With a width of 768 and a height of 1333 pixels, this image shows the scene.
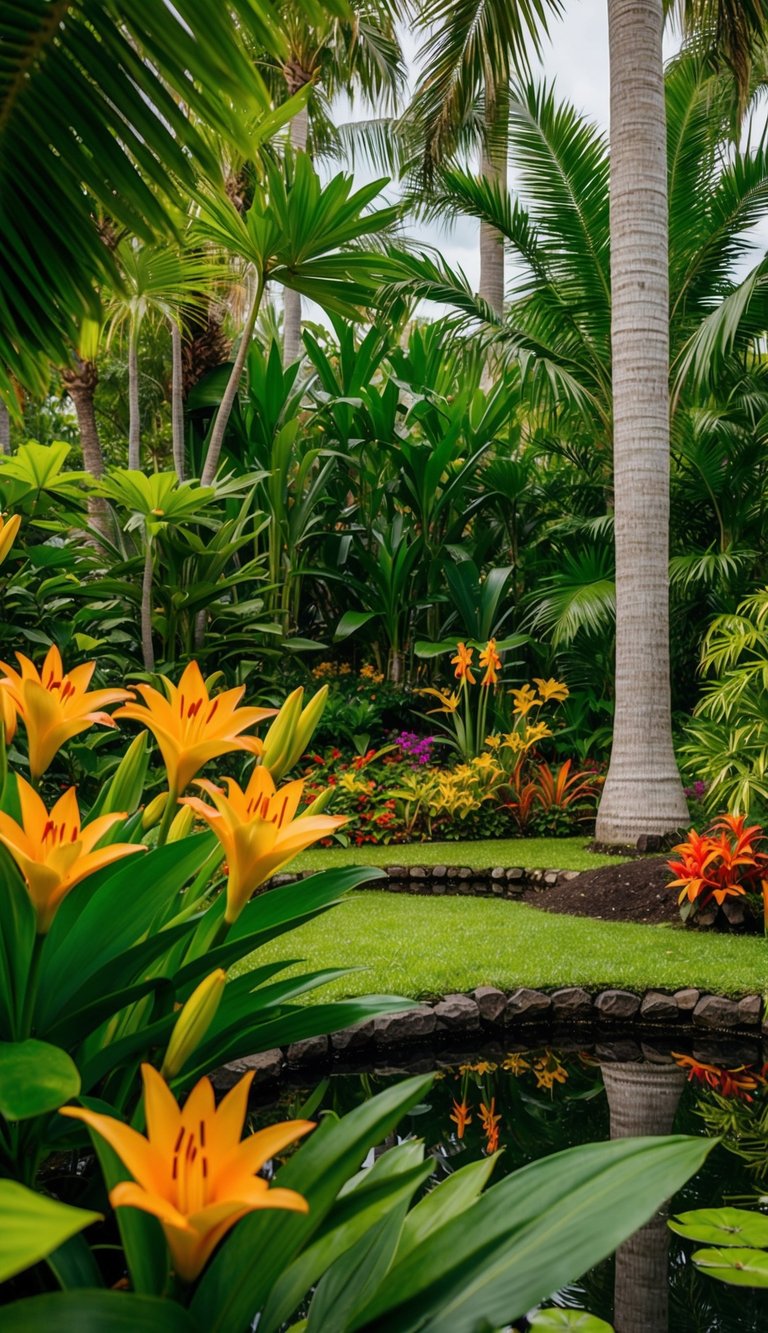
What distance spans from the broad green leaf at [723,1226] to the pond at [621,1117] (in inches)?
1.7

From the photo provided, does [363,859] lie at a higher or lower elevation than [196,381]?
lower

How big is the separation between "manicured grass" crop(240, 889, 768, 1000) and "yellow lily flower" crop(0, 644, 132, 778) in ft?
7.11

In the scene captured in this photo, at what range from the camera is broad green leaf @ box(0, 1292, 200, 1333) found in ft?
2.23

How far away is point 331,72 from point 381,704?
410 inches

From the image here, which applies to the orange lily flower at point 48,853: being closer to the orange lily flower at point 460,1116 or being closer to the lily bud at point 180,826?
the lily bud at point 180,826

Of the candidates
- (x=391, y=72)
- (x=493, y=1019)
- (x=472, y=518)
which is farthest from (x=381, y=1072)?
(x=391, y=72)

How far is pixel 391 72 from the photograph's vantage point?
1466 cm

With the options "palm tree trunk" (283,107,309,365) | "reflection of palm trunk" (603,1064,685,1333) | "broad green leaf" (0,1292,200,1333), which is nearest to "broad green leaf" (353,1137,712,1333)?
"broad green leaf" (0,1292,200,1333)

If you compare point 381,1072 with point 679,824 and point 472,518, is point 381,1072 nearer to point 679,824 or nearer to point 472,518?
point 679,824

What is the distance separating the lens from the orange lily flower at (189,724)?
44.9 inches

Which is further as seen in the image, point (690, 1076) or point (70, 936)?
point (690, 1076)

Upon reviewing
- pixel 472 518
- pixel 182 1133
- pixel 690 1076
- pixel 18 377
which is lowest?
pixel 690 1076

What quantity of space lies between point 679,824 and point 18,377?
5205mm

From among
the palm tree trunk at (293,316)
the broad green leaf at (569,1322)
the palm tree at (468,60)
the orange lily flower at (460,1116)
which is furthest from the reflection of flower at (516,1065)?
the palm tree trunk at (293,316)
